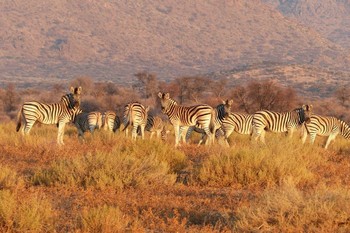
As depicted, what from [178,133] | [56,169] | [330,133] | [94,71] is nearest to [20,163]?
[56,169]

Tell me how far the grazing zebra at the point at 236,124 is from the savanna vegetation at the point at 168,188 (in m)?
2.61

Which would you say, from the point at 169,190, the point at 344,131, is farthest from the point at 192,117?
the point at 169,190

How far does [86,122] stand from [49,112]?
1.99 m

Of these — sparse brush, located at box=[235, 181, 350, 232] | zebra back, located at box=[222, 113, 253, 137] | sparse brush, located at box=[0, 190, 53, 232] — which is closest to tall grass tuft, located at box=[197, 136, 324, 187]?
sparse brush, located at box=[235, 181, 350, 232]

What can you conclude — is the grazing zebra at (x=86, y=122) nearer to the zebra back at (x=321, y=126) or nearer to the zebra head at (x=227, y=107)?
the zebra head at (x=227, y=107)

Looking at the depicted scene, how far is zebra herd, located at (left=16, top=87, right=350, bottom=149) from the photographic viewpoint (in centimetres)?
1872

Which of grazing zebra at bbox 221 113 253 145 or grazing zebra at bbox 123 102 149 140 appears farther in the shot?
grazing zebra at bbox 123 102 149 140

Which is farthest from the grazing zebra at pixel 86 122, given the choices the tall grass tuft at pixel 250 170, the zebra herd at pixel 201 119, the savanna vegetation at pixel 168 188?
the tall grass tuft at pixel 250 170

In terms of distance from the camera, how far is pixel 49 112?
18953 mm

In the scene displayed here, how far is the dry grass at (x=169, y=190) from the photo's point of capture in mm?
8125

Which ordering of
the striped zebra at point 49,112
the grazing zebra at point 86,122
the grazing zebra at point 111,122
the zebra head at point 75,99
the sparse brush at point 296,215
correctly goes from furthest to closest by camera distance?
the grazing zebra at point 111,122
the grazing zebra at point 86,122
the zebra head at point 75,99
the striped zebra at point 49,112
the sparse brush at point 296,215

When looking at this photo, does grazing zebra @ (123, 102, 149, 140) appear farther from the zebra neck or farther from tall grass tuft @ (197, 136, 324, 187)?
tall grass tuft @ (197, 136, 324, 187)

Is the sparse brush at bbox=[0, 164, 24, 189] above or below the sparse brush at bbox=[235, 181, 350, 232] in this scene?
below

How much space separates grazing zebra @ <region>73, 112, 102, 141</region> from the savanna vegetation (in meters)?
2.10
